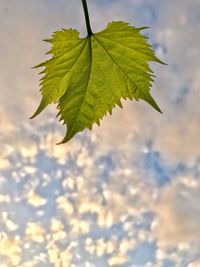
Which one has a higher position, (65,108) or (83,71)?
(83,71)

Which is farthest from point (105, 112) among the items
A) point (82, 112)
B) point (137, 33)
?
point (137, 33)

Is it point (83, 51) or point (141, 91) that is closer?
point (141, 91)

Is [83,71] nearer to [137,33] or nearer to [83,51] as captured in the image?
[83,51]

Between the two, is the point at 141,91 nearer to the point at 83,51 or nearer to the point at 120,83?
the point at 120,83

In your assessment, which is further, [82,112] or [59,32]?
[59,32]

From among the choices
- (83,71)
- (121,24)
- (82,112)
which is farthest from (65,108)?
(121,24)

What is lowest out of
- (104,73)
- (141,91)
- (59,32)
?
(141,91)
